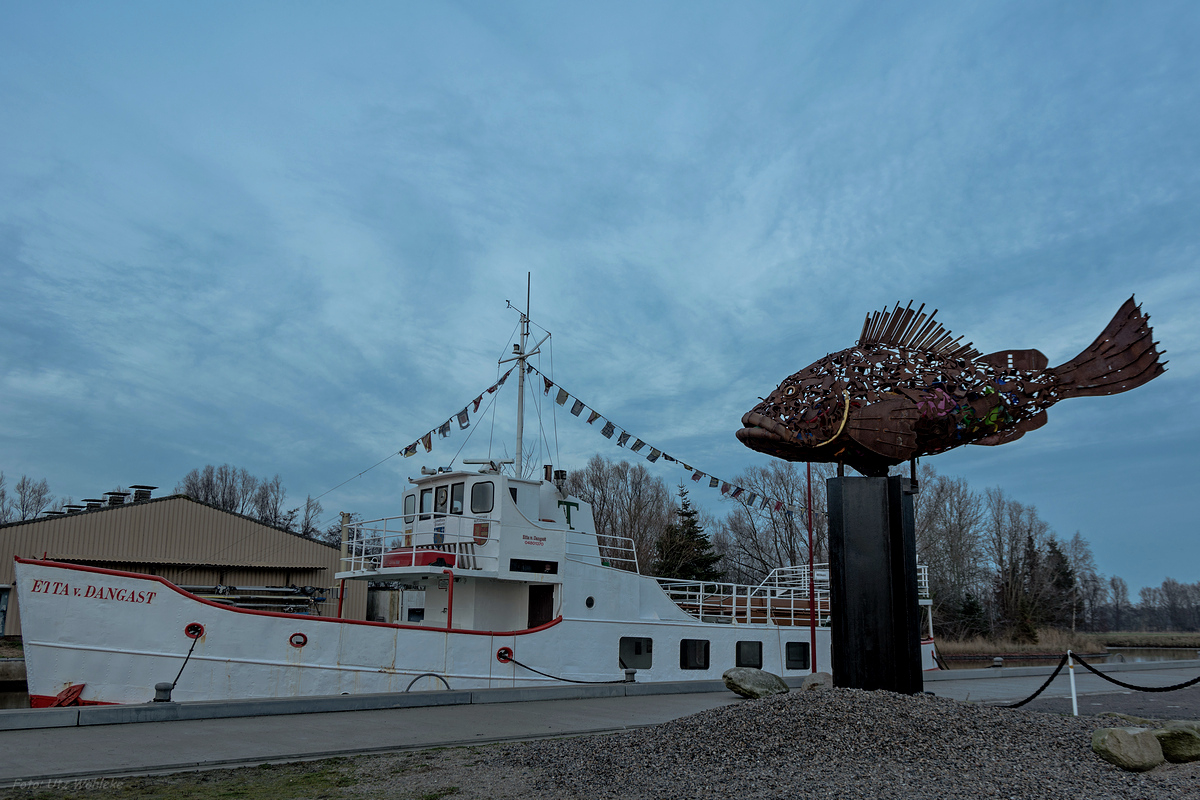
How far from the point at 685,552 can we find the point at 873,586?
110 ft

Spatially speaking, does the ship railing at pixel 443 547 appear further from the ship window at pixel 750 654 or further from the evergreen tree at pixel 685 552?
the evergreen tree at pixel 685 552

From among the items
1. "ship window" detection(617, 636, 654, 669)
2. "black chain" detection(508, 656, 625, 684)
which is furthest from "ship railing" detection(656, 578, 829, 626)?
"black chain" detection(508, 656, 625, 684)

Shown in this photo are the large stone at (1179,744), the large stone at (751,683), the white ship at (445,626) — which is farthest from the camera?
the large stone at (751,683)

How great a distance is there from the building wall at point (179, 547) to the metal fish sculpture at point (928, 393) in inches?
919

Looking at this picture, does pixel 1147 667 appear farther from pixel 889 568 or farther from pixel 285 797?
pixel 285 797

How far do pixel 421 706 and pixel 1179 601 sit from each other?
13290 centimetres

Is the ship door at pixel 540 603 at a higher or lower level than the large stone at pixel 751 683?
higher

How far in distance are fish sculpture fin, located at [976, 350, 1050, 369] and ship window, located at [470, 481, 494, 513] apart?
33.1ft

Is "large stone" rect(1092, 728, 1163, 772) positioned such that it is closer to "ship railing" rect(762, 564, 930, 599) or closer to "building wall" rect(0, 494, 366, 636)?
"ship railing" rect(762, 564, 930, 599)

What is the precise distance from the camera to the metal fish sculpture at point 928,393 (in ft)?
31.1

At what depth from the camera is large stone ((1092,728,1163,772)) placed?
6.52 m

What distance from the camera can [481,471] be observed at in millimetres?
17328

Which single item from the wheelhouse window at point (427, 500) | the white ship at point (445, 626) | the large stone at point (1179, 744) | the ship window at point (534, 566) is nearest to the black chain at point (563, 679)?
the white ship at point (445, 626)

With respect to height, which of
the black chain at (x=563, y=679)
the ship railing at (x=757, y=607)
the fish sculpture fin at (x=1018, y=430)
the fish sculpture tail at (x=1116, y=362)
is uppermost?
the fish sculpture tail at (x=1116, y=362)
